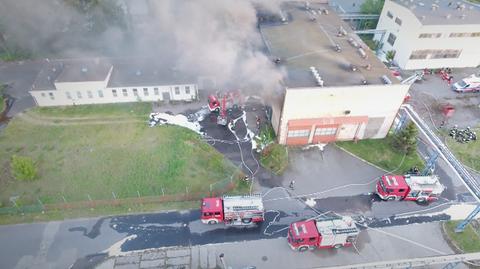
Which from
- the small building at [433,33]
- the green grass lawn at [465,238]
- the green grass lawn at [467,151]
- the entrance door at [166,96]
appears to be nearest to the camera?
the green grass lawn at [465,238]

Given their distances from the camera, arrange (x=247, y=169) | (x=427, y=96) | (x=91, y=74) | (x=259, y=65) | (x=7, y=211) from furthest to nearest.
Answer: (x=427, y=96) < (x=91, y=74) < (x=259, y=65) < (x=247, y=169) < (x=7, y=211)

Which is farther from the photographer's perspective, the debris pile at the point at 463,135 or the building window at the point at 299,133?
the debris pile at the point at 463,135

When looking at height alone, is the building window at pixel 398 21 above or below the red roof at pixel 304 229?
above

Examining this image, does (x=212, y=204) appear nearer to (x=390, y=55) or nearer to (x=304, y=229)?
(x=304, y=229)

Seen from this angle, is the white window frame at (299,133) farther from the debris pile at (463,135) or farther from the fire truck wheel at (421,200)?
the debris pile at (463,135)

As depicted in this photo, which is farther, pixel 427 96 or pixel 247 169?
pixel 427 96

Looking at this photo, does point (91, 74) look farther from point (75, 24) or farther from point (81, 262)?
point (81, 262)

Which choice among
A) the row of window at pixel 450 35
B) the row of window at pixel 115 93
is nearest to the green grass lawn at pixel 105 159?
the row of window at pixel 115 93

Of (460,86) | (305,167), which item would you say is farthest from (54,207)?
(460,86)
